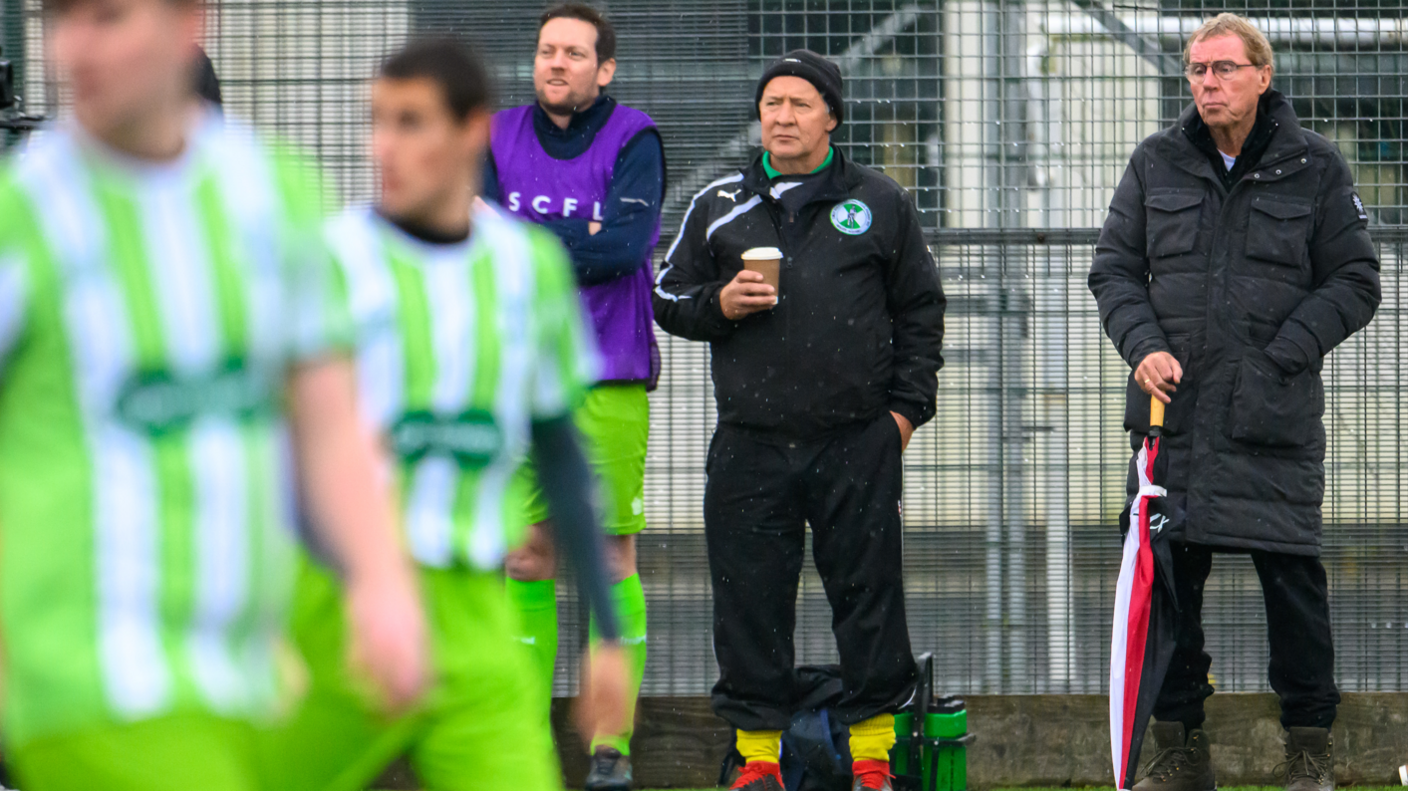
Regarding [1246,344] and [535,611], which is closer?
[1246,344]

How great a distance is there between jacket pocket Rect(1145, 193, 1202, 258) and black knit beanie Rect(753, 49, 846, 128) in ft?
3.64

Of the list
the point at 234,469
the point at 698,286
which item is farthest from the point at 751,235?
the point at 234,469

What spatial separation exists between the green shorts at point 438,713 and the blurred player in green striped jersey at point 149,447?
0.47 meters

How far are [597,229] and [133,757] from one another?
371cm

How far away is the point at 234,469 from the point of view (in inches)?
77.7

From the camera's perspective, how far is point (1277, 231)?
5426 millimetres

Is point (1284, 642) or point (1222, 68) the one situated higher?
point (1222, 68)

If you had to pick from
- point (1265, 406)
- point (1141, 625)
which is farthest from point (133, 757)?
point (1265, 406)

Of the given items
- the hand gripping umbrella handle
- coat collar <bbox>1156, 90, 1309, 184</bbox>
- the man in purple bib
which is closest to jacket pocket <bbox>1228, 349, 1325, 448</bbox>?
the hand gripping umbrella handle

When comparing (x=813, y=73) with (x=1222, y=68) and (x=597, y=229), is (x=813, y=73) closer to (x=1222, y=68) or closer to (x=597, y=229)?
(x=597, y=229)

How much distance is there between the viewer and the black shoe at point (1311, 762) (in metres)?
5.48

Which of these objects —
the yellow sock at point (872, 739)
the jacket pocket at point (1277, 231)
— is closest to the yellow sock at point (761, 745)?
the yellow sock at point (872, 739)

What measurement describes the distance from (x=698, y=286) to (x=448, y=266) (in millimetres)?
2732

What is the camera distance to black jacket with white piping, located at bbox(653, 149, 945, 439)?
18.0 feet
